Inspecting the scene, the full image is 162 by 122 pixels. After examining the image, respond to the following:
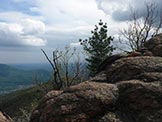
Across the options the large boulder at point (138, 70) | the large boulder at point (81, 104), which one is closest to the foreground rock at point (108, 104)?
the large boulder at point (81, 104)

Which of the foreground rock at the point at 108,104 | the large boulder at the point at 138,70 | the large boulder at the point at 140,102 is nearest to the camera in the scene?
the large boulder at the point at 140,102

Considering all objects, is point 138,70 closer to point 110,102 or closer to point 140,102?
point 140,102

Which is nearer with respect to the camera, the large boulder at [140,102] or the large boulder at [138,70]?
the large boulder at [140,102]

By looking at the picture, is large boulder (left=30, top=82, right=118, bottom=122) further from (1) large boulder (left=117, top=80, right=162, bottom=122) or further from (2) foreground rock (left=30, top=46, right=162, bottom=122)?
(1) large boulder (left=117, top=80, right=162, bottom=122)

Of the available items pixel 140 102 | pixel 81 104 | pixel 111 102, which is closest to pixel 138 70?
pixel 140 102

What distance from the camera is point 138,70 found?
990 cm

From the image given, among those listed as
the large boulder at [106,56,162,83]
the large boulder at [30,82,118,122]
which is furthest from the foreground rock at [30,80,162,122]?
the large boulder at [106,56,162,83]

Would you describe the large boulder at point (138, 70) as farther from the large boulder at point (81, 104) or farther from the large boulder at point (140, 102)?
the large boulder at point (81, 104)

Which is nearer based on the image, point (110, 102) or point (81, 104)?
point (81, 104)

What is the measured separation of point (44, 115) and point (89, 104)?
4.11 ft

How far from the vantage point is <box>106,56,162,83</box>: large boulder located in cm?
956

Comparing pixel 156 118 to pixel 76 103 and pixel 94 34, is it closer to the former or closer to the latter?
pixel 76 103

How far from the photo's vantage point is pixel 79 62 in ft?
150

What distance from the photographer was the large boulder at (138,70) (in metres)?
9.56
